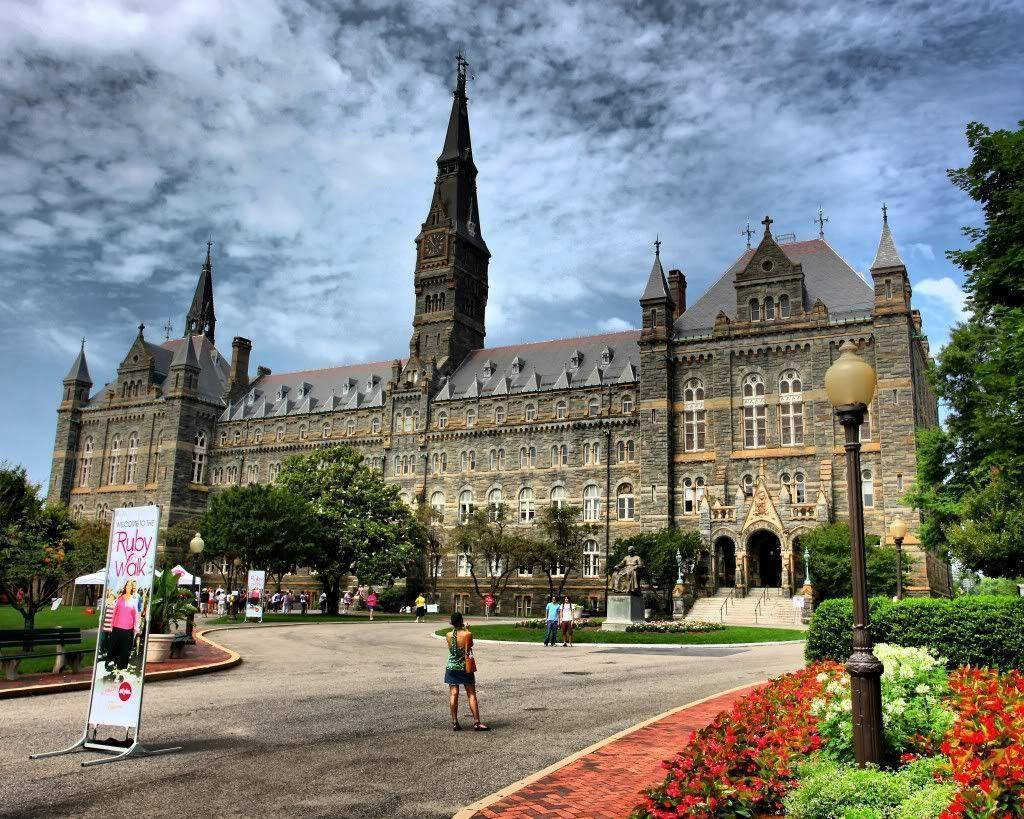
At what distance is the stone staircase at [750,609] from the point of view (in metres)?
44.7

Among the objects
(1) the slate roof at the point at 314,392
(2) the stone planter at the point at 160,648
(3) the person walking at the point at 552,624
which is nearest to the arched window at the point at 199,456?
(1) the slate roof at the point at 314,392

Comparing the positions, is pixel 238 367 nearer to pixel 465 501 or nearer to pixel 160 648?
pixel 465 501

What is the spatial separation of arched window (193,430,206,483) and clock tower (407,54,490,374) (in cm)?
A: 2305

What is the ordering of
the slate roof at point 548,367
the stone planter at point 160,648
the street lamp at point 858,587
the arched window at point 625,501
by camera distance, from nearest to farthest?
the street lamp at point 858,587
the stone planter at point 160,648
the arched window at point 625,501
the slate roof at point 548,367

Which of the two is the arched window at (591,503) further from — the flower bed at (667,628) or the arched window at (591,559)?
the flower bed at (667,628)

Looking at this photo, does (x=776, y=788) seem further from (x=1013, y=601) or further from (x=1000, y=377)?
(x=1000, y=377)

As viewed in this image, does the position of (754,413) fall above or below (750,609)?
above

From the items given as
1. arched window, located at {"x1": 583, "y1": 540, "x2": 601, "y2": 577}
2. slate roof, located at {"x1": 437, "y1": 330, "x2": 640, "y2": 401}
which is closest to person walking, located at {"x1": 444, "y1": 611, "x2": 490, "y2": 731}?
arched window, located at {"x1": 583, "y1": 540, "x2": 601, "y2": 577}

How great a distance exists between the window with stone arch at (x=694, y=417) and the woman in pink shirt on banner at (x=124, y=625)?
155 feet

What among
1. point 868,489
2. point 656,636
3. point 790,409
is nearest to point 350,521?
point 656,636

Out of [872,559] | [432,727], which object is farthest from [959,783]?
[872,559]

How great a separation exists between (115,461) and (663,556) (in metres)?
58.4

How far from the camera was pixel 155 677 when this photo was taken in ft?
66.0

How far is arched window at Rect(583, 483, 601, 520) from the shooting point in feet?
205
